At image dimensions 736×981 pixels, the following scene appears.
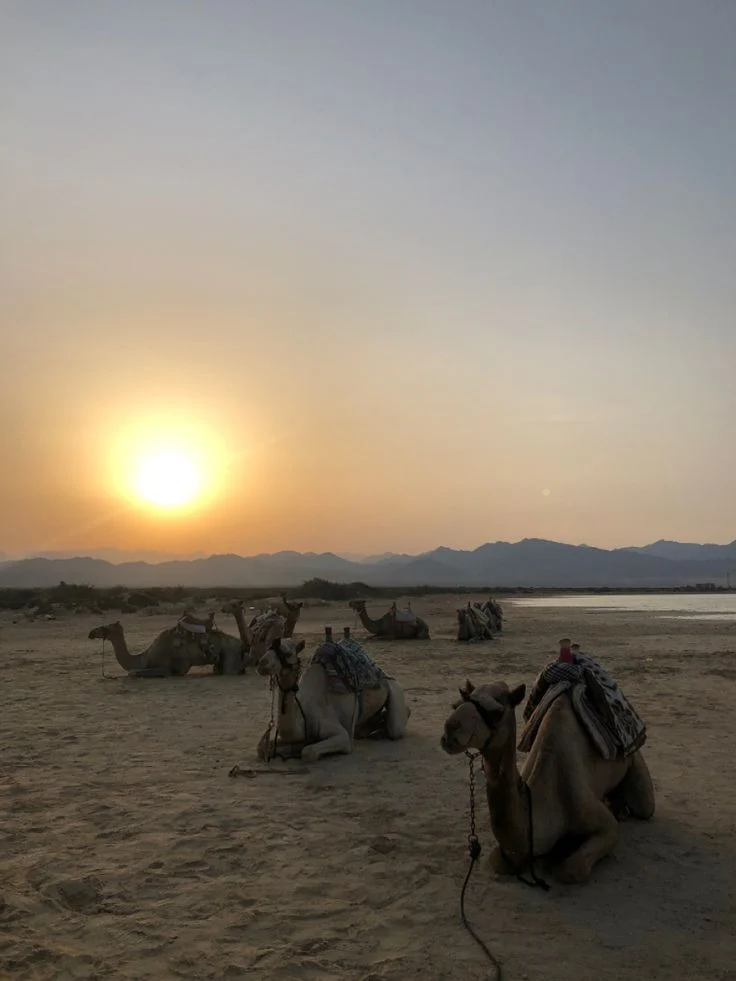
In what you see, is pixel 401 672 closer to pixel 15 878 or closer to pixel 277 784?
pixel 277 784

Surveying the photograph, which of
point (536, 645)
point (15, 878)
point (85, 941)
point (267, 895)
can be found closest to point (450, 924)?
point (267, 895)

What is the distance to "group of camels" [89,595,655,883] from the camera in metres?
4.88

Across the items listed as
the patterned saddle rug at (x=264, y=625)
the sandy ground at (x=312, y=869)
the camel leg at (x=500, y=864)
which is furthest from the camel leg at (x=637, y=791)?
the patterned saddle rug at (x=264, y=625)

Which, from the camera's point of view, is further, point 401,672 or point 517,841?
point 401,672

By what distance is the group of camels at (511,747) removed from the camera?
16.0 ft

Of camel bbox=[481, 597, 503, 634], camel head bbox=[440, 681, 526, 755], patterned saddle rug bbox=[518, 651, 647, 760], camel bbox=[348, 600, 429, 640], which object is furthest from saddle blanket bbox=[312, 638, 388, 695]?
camel bbox=[481, 597, 503, 634]

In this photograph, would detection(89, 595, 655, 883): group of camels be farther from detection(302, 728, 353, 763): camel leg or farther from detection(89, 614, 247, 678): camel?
detection(89, 614, 247, 678): camel

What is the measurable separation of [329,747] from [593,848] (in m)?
3.73

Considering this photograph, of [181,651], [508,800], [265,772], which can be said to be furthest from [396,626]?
[508,800]

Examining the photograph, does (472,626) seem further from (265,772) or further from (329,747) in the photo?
(265,772)

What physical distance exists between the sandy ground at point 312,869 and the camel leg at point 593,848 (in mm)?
125

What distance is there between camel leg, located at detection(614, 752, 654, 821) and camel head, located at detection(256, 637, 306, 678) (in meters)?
3.17

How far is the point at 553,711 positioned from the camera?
579 cm

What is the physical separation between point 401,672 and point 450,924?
11.8 metres
